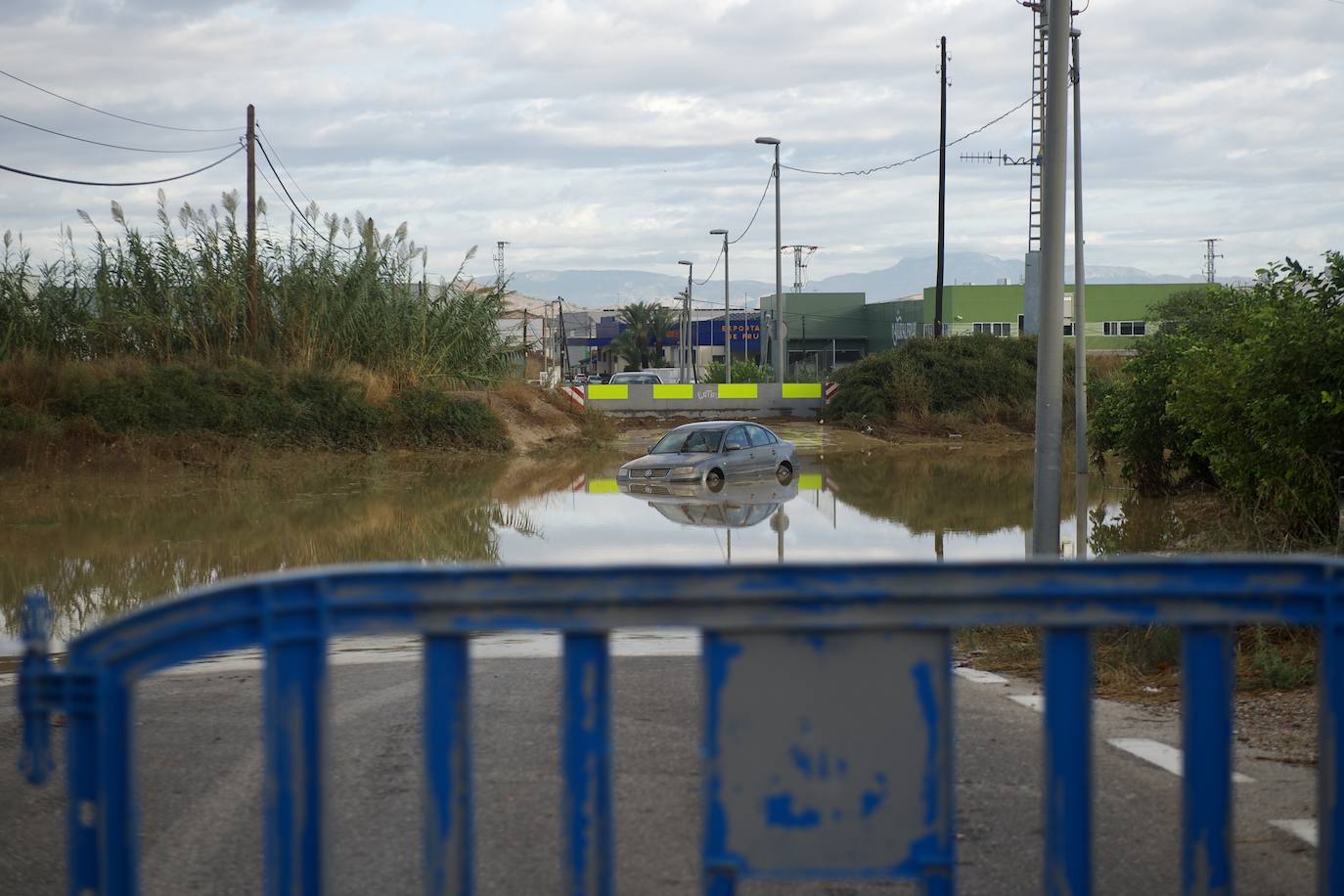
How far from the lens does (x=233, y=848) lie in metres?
5.01

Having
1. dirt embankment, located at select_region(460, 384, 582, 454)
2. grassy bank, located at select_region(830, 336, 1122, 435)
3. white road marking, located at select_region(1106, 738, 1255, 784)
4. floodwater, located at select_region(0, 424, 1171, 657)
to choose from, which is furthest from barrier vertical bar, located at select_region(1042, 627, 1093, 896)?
grassy bank, located at select_region(830, 336, 1122, 435)

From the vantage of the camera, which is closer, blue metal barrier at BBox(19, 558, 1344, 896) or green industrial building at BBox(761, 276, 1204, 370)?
blue metal barrier at BBox(19, 558, 1344, 896)

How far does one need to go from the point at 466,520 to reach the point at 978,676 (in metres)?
12.1

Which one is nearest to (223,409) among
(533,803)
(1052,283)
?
(1052,283)

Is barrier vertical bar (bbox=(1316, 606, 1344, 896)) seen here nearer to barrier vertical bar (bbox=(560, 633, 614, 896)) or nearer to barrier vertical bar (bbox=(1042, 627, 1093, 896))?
barrier vertical bar (bbox=(1042, 627, 1093, 896))

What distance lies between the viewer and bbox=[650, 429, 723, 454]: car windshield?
1040 inches

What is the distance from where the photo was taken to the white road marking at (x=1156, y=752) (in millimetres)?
5862

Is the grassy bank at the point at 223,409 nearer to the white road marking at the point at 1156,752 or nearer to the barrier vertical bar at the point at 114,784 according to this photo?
the white road marking at the point at 1156,752

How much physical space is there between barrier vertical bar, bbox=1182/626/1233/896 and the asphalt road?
1.28 meters

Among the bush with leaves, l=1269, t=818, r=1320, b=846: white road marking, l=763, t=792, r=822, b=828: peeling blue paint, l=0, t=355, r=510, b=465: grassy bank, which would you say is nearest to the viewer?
l=763, t=792, r=822, b=828: peeling blue paint

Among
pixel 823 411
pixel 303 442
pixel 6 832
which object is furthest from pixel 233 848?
pixel 823 411

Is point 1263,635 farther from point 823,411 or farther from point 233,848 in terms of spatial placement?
point 823,411

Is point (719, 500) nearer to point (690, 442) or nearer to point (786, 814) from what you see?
point (690, 442)

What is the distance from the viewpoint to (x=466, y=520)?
19.7 metres
